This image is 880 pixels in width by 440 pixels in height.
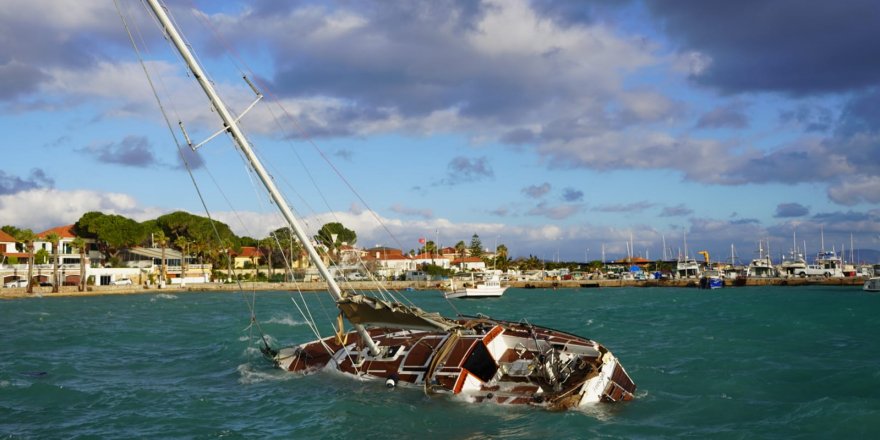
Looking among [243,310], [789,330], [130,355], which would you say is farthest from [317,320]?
[789,330]

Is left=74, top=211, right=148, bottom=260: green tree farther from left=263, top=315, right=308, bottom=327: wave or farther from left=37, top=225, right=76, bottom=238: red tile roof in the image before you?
left=263, top=315, right=308, bottom=327: wave

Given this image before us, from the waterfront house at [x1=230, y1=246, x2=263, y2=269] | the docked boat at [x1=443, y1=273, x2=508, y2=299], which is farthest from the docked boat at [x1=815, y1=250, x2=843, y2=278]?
the waterfront house at [x1=230, y1=246, x2=263, y2=269]

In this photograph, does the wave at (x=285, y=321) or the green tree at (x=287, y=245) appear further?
the green tree at (x=287, y=245)

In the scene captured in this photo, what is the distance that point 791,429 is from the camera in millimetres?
19703

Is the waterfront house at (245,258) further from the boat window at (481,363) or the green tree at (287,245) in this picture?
the boat window at (481,363)

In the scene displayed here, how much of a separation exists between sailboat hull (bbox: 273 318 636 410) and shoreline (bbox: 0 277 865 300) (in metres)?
81.8

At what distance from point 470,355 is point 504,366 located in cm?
120

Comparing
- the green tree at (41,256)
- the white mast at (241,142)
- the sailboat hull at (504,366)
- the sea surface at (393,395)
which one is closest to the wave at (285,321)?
the sea surface at (393,395)

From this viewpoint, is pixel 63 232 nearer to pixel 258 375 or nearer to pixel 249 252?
pixel 249 252

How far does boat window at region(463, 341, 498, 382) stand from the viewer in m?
23.1

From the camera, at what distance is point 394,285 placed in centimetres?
14675

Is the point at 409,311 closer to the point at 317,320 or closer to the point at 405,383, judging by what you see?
the point at 405,383

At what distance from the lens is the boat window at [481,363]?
23073 millimetres

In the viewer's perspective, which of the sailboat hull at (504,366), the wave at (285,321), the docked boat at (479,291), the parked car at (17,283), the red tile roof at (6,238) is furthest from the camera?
the red tile roof at (6,238)
